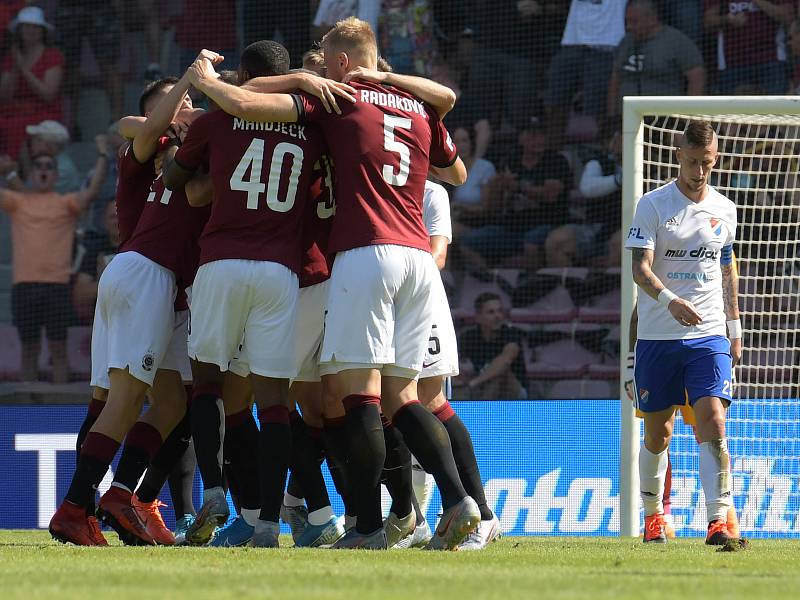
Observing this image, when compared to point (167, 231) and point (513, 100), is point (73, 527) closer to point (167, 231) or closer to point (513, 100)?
point (167, 231)

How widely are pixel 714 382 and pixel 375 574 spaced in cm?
287

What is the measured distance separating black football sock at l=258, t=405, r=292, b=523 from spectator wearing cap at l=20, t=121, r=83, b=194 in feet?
28.1

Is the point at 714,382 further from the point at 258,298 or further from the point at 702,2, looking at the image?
the point at 702,2

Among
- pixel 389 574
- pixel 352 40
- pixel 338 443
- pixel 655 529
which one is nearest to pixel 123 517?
pixel 338 443

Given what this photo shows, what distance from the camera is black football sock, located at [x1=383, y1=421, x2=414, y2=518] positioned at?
5738 mm

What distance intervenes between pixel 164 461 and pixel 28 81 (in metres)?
8.49

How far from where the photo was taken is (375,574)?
420 cm

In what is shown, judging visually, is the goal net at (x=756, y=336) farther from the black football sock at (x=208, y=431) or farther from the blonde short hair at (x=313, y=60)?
the black football sock at (x=208, y=431)

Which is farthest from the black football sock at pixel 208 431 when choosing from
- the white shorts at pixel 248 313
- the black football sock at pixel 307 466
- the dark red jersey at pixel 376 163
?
the dark red jersey at pixel 376 163

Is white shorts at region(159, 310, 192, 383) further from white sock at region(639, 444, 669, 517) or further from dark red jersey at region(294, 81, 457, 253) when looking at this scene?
white sock at region(639, 444, 669, 517)

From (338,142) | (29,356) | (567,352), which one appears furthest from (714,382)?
(29,356)

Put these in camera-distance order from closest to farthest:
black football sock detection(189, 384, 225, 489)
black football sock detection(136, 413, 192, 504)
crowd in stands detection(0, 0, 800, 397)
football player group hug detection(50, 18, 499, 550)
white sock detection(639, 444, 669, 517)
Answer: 1. football player group hug detection(50, 18, 499, 550)
2. black football sock detection(189, 384, 225, 489)
3. black football sock detection(136, 413, 192, 504)
4. white sock detection(639, 444, 669, 517)
5. crowd in stands detection(0, 0, 800, 397)

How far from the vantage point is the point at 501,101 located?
13078 millimetres

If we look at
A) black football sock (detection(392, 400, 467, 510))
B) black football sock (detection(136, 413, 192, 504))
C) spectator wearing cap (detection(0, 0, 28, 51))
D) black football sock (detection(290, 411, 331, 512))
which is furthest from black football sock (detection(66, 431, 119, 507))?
spectator wearing cap (detection(0, 0, 28, 51))
